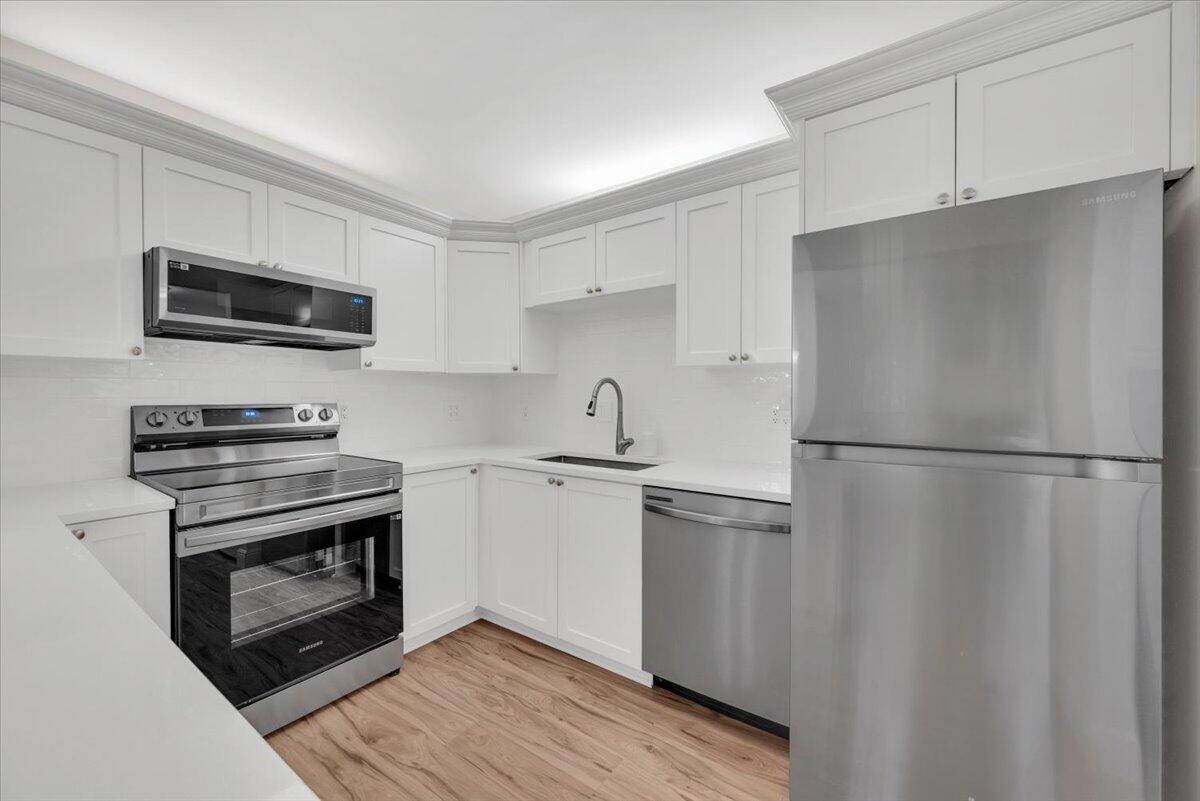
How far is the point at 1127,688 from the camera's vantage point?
1.22 m

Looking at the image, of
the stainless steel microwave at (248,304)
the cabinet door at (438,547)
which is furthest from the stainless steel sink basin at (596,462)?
the stainless steel microwave at (248,304)

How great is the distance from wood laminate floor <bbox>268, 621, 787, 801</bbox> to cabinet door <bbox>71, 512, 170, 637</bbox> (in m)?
0.75

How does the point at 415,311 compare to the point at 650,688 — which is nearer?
the point at 650,688

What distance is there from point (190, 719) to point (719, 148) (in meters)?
2.88

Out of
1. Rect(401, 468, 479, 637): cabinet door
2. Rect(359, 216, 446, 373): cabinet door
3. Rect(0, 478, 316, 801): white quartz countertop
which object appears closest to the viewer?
Rect(0, 478, 316, 801): white quartz countertop

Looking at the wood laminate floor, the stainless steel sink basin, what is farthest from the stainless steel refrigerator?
the stainless steel sink basin

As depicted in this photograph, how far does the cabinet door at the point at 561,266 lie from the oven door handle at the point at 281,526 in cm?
142

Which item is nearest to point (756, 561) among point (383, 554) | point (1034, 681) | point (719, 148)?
point (1034, 681)

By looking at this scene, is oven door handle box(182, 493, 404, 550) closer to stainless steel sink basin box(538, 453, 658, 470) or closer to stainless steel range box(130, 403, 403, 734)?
stainless steel range box(130, 403, 403, 734)

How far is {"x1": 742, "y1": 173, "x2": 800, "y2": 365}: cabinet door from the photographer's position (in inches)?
88.4

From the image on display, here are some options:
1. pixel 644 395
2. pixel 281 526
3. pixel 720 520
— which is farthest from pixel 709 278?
pixel 281 526

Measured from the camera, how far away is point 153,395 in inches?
89.7

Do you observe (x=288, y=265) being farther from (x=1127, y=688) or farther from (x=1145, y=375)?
(x=1127, y=688)

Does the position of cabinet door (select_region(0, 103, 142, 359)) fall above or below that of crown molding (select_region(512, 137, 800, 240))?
below
